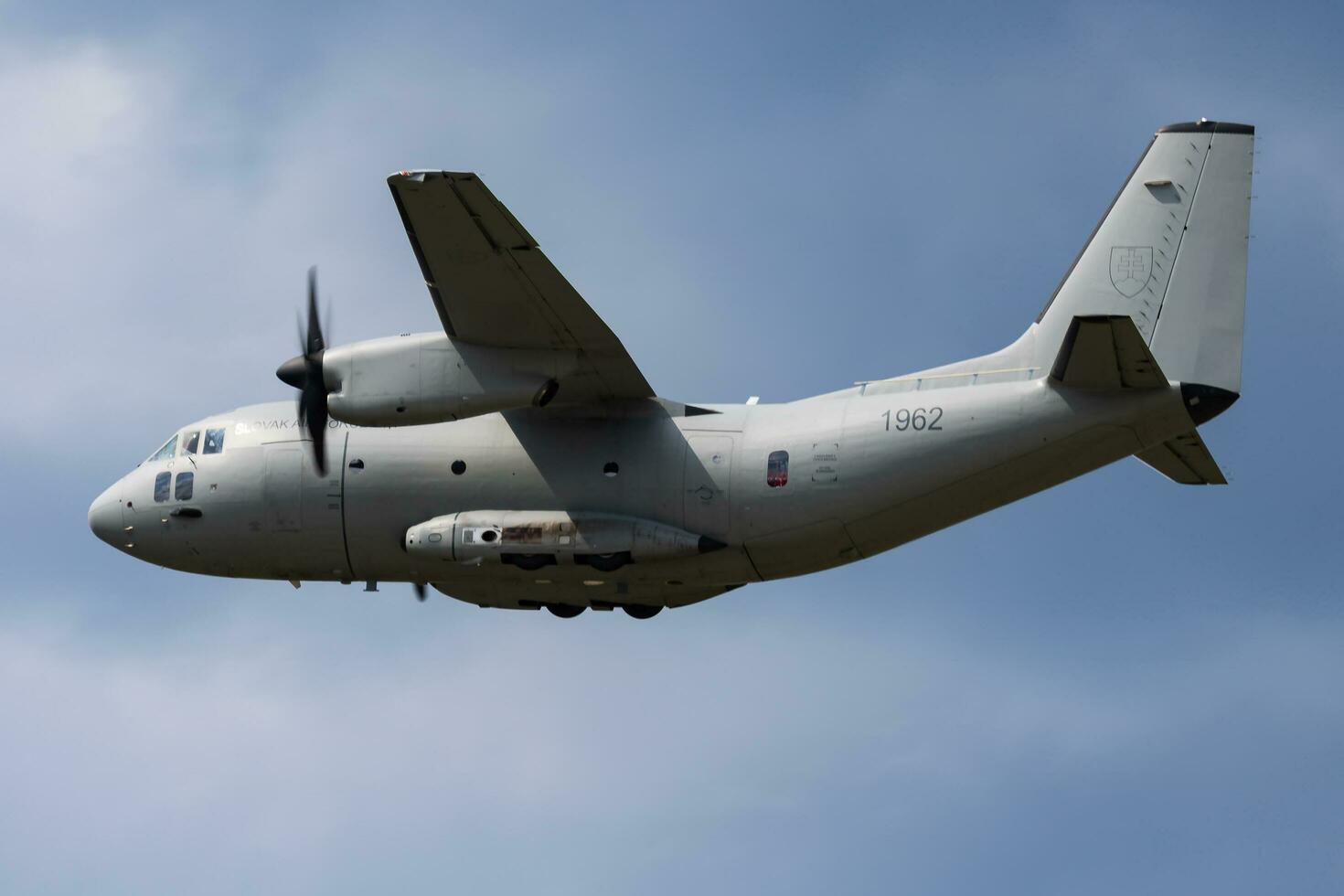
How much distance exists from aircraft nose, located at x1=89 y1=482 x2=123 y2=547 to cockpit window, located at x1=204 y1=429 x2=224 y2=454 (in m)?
1.83

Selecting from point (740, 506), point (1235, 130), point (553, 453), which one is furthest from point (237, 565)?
point (1235, 130)

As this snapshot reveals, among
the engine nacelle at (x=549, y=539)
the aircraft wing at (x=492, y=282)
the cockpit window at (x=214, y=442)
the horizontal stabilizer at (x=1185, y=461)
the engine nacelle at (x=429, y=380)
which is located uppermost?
the aircraft wing at (x=492, y=282)

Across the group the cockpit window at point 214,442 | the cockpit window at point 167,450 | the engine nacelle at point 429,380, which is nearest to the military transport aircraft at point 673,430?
the engine nacelle at point 429,380

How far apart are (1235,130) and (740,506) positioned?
356 inches

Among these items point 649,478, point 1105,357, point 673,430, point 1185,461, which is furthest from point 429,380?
point 1185,461

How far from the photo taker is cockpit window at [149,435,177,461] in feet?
114

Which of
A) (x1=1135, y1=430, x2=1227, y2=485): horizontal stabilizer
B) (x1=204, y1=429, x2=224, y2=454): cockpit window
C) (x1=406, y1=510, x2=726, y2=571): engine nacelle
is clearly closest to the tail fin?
(x1=1135, y1=430, x2=1227, y2=485): horizontal stabilizer

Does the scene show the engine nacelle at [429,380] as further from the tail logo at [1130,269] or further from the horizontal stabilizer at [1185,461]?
the horizontal stabilizer at [1185,461]

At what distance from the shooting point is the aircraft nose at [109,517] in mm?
34875

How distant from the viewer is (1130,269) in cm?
3173

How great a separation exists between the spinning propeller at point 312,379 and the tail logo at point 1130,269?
11657 millimetres

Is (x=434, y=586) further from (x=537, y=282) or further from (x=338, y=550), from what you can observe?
(x=537, y=282)

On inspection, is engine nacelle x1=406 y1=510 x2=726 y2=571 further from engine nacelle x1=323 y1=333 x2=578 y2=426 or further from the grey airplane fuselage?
engine nacelle x1=323 y1=333 x2=578 y2=426

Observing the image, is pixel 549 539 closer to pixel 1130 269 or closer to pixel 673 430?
pixel 673 430
